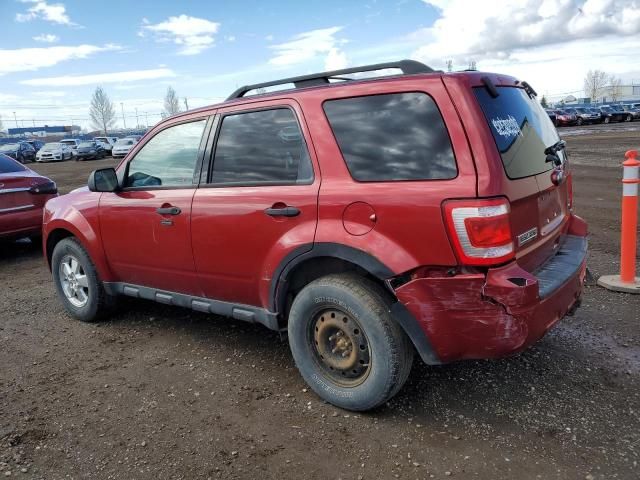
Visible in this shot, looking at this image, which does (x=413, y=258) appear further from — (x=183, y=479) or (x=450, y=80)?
(x=183, y=479)

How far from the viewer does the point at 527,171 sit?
2.95m

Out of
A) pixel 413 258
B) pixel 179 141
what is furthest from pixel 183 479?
pixel 179 141

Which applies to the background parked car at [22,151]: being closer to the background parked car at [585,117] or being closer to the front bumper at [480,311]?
the front bumper at [480,311]

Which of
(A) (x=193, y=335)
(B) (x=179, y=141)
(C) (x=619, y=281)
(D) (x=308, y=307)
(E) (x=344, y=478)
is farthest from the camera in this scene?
(C) (x=619, y=281)

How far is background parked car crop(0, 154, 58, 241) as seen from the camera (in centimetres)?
724

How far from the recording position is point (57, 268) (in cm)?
498

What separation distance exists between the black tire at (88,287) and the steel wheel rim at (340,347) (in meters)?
2.27

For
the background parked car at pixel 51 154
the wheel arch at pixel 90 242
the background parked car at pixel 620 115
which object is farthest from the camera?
the background parked car at pixel 620 115

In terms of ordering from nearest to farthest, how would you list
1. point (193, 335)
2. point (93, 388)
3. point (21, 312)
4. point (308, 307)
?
1. point (308, 307)
2. point (93, 388)
3. point (193, 335)
4. point (21, 312)

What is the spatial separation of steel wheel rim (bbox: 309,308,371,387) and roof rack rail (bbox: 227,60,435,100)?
1413mm

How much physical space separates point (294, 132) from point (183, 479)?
200cm

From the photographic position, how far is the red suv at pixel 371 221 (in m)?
2.66

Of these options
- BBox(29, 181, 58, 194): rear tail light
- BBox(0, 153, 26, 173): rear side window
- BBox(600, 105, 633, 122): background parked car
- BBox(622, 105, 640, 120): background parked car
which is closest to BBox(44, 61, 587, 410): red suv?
BBox(29, 181, 58, 194): rear tail light

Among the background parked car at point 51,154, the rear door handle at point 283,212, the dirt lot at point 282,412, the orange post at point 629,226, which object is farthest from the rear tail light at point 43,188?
the background parked car at point 51,154
